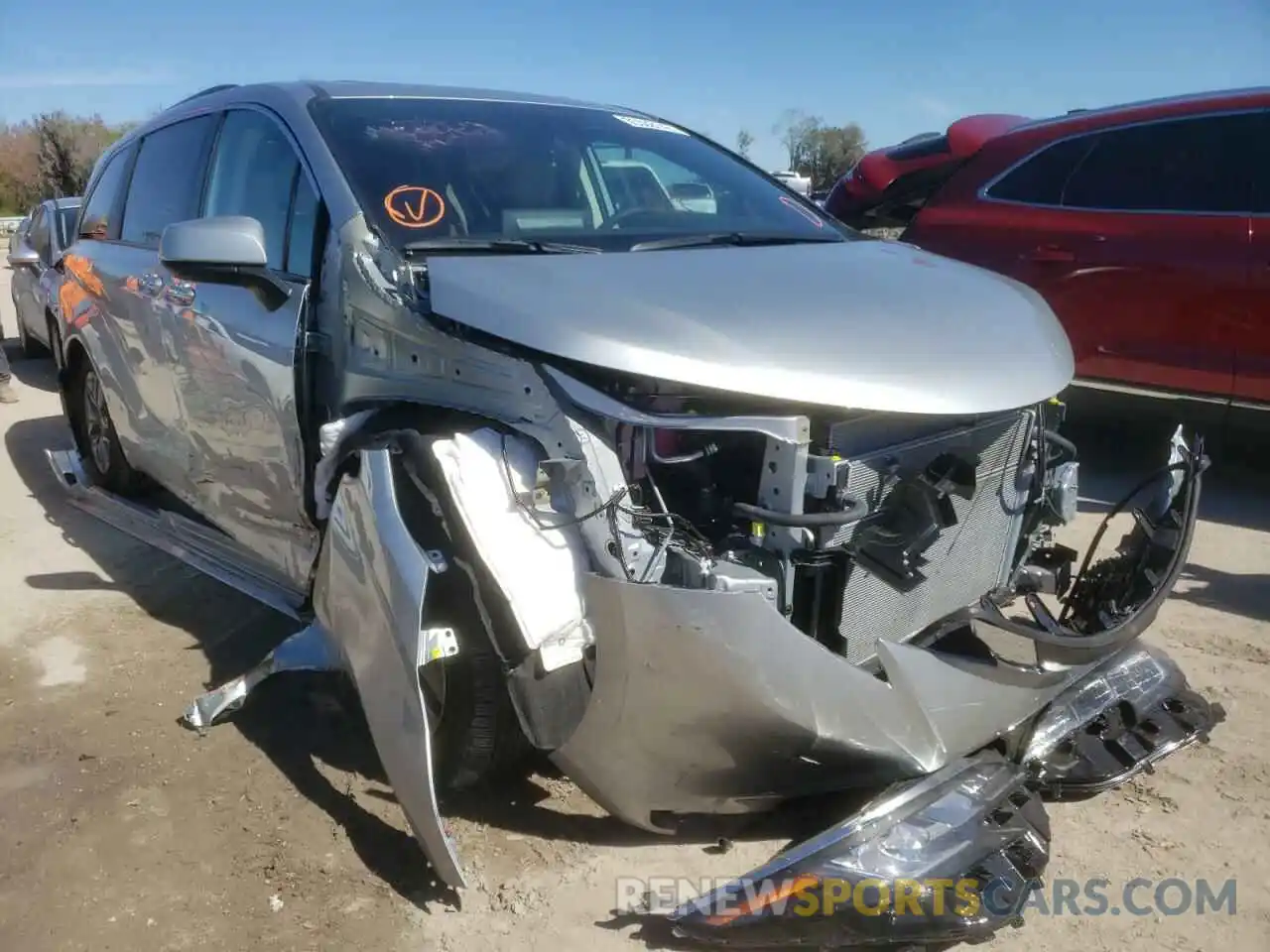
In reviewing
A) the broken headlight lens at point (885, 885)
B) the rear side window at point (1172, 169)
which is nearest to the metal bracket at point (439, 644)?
the broken headlight lens at point (885, 885)

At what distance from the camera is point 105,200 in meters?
4.79

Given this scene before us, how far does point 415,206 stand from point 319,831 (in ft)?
5.30

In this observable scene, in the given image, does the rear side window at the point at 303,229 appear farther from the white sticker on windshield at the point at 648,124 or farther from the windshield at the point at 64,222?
the windshield at the point at 64,222

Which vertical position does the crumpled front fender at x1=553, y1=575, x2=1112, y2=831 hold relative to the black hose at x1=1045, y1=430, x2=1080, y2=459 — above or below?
below

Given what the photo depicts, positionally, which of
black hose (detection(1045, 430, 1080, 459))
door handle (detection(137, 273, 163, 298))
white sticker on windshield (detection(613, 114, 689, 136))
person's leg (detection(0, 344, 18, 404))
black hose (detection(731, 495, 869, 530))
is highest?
white sticker on windshield (detection(613, 114, 689, 136))

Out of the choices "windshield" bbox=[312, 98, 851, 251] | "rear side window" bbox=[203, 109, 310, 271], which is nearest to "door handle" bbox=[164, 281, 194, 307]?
"rear side window" bbox=[203, 109, 310, 271]

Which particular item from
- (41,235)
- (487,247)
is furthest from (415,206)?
(41,235)

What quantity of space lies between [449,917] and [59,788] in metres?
1.28

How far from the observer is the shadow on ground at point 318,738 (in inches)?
102

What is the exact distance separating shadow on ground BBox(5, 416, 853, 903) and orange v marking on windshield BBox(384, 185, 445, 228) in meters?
1.22

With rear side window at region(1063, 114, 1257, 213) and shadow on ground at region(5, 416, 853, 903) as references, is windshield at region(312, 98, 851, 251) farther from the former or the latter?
rear side window at region(1063, 114, 1257, 213)

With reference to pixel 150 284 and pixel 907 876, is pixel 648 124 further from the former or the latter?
pixel 907 876

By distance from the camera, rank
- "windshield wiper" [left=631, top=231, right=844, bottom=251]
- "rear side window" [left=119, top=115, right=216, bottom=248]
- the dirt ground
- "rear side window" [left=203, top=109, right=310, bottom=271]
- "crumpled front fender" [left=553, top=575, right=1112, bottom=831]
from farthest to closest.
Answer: "rear side window" [left=119, top=115, right=216, bottom=248] → "rear side window" [left=203, top=109, right=310, bottom=271] → "windshield wiper" [left=631, top=231, right=844, bottom=251] → the dirt ground → "crumpled front fender" [left=553, top=575, right=1112, bottom=831]

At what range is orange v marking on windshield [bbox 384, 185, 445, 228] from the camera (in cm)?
272
